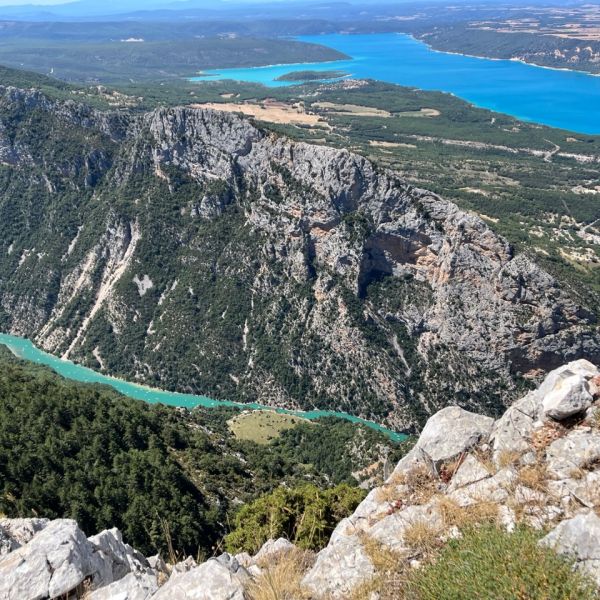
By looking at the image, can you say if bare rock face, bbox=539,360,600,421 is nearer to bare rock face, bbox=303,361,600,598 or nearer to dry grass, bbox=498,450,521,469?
bare rock face, bbox=303,361,600,598

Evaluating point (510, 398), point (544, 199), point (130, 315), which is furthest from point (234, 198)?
point (544, 199)

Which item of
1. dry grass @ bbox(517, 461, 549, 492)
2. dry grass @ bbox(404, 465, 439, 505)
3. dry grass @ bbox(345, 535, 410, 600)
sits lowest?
dry grass @ bbox(404, 465, 439, 505)

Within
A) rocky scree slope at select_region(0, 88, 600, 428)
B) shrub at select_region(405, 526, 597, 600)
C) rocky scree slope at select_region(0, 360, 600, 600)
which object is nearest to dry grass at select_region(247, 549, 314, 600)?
rocky scree slope at select_region(0, 360, 600, 600)

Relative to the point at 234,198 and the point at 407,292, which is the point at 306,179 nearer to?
the point at 234,198

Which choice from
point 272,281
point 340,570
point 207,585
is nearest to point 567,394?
point 340,570

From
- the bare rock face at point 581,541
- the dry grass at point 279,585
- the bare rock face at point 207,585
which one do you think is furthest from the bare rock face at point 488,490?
the bare rock face at point 207,585
